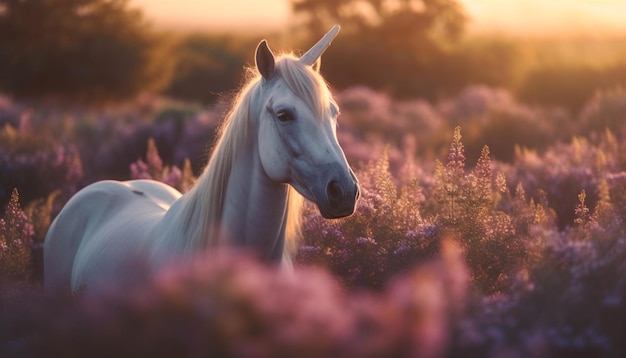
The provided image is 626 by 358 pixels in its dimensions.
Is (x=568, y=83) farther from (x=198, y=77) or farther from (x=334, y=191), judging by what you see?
(x=334, y=191)

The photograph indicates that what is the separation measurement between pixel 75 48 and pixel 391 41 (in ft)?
36.4

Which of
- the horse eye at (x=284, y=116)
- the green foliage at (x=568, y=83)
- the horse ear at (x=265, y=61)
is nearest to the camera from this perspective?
the horse eye at (x=284, y=116)

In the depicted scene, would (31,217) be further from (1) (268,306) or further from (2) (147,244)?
(1) (268,306)

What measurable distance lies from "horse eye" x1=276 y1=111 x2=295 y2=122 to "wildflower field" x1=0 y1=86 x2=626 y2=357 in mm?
695

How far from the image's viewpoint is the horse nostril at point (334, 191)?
353cm

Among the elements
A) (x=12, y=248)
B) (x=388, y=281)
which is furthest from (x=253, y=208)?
(x=12, y=248)

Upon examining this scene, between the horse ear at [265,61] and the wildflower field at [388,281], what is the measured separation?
2.91 ft

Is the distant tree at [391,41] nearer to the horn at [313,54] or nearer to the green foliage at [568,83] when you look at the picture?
the green foliage at [568,83]

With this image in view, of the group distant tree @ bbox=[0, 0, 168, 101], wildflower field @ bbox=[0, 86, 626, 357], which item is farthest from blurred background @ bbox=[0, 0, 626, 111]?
wildflower field @ bbox=[0, 86, 626, 357]

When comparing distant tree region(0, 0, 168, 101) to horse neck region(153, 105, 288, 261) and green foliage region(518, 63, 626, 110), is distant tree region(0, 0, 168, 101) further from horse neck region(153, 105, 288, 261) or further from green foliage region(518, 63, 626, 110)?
horse neck region(153, 105, 288, 261)

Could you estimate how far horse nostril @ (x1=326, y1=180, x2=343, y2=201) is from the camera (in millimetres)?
3526

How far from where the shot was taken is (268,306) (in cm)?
232

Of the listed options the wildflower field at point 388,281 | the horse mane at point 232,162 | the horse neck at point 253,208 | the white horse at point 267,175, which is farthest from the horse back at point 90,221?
the horse neck at point 253,208

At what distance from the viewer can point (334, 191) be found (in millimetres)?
3559
